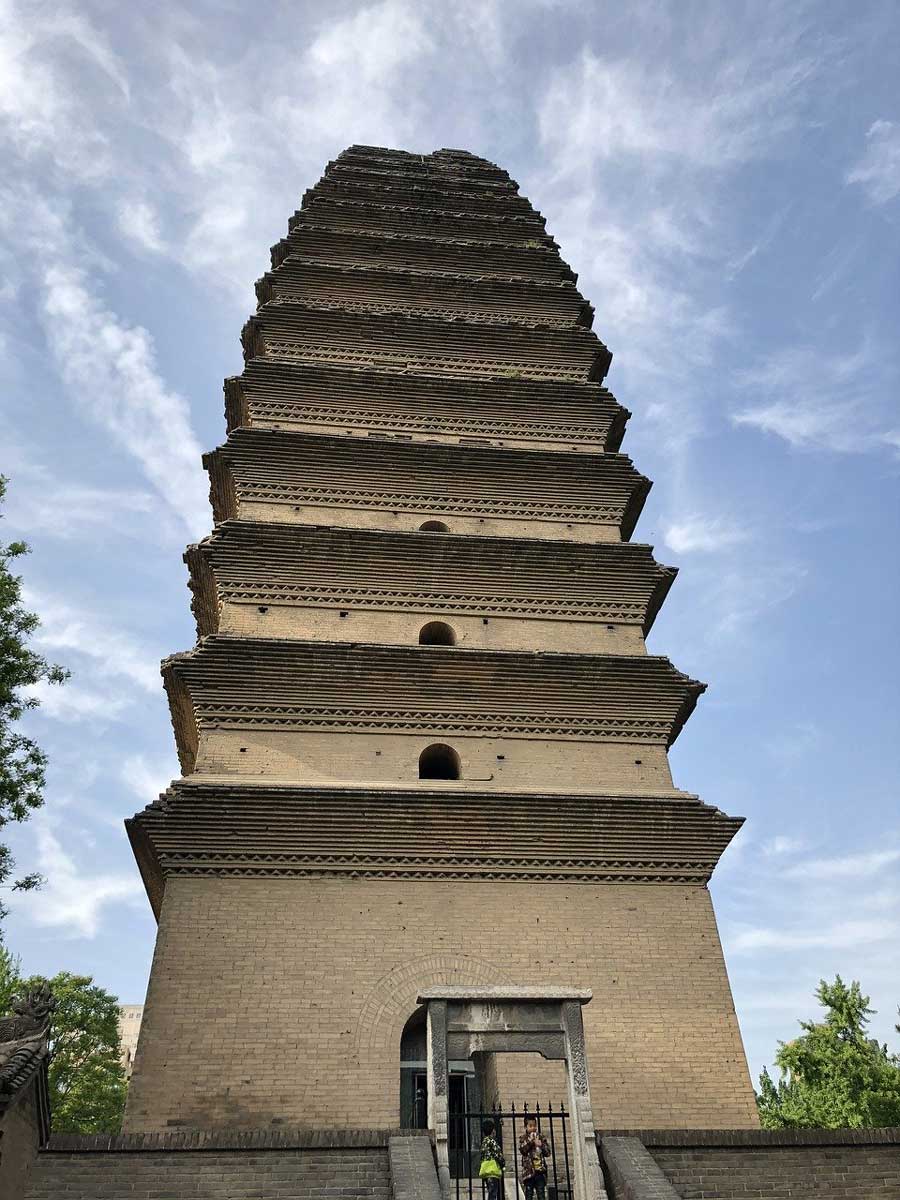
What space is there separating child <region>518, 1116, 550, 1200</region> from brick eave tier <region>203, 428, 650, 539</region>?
8722 millimetres

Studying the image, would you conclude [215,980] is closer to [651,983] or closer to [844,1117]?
[651,983]

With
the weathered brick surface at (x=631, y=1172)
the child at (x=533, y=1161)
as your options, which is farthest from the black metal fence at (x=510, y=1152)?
the weathered brick surface at (x=631, y=1172)

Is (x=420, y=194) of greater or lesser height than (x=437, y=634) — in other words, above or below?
above

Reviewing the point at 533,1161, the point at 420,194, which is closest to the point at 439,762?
the point at 533,1161

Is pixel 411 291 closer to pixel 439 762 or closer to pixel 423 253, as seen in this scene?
pixel 423 253

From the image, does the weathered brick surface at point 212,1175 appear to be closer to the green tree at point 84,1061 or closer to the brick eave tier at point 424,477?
the brick eave tier at point 424,477

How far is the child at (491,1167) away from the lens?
734cm

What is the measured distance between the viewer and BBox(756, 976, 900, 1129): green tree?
73.3 ft

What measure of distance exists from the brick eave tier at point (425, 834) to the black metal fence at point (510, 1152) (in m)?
2.49

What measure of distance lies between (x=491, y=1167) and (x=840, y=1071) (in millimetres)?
19713

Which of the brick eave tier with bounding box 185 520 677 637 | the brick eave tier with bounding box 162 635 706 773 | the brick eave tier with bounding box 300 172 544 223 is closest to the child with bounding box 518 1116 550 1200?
the brick eave tier with bounding box 162 635 706 773

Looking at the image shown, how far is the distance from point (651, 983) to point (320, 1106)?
3.65 m

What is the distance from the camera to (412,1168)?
276 inches

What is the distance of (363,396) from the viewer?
1588cm
